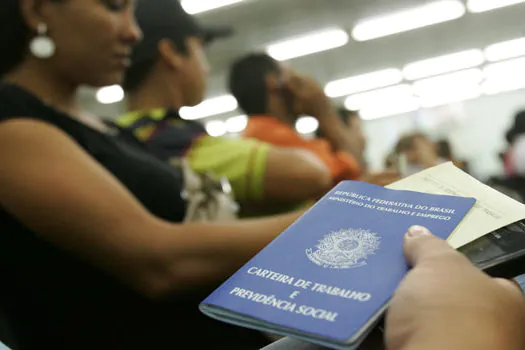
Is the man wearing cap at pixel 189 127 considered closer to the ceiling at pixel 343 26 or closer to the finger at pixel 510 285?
the finger at pixel 510 285

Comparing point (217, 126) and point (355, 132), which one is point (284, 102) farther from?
point (217, 126)

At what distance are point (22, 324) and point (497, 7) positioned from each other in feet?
19.5

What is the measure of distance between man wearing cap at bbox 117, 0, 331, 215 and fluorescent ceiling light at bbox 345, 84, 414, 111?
264 inches

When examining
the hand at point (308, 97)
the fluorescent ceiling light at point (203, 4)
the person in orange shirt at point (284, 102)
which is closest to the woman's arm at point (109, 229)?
the person in orange shirt at point (284, 102)

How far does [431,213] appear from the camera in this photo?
0.48 m

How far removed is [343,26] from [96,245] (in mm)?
5403

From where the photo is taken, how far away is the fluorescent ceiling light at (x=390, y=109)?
865cm

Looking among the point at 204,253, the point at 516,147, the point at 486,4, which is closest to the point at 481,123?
the point at 486,4

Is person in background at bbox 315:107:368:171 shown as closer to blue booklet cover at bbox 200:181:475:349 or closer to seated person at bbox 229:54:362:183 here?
seated person at bbox 229:54:362:183

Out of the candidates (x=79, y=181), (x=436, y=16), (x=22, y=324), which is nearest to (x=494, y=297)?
(x=79, y=181)

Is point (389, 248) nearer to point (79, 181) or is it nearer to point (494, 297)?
point (494, 297)

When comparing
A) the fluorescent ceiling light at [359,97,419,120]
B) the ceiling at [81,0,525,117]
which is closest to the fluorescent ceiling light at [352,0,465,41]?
the ceiling at [81,0,525,117]

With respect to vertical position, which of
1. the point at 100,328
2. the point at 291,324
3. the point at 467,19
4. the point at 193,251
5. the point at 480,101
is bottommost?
the point at 480,101

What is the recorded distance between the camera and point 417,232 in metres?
0.44
